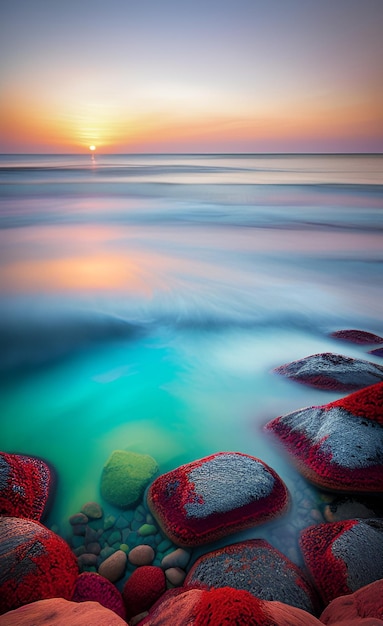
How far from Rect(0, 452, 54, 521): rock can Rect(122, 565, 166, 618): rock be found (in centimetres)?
88

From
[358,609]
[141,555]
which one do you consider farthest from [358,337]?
[141,555]

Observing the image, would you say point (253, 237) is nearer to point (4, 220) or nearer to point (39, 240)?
point (39, 240)

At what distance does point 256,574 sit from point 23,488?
1727 mm

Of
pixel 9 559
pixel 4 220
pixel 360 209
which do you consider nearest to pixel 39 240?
pixel 4 220

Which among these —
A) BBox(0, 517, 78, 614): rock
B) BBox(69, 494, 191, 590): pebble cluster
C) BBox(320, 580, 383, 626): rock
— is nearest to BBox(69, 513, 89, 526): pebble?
BBox(69, 494, 191, 590): pebble cluster

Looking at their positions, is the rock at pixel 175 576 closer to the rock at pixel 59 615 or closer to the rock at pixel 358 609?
the rock at pixel 59 615

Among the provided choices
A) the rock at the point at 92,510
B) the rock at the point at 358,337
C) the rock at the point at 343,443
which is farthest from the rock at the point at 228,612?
the rock at the point at 358,337

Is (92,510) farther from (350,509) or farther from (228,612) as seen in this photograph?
(350,509)

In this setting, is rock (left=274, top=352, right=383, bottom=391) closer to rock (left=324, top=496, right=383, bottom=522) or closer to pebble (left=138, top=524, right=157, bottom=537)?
rock (left=324, top=496, right=383, bottom=522)

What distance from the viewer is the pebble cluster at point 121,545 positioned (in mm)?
2334

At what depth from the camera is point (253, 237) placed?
1286 cm

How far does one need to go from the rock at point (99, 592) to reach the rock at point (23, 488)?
2.19 ft

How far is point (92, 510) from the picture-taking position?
8.95 ft

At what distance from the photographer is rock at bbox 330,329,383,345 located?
5.14 m
